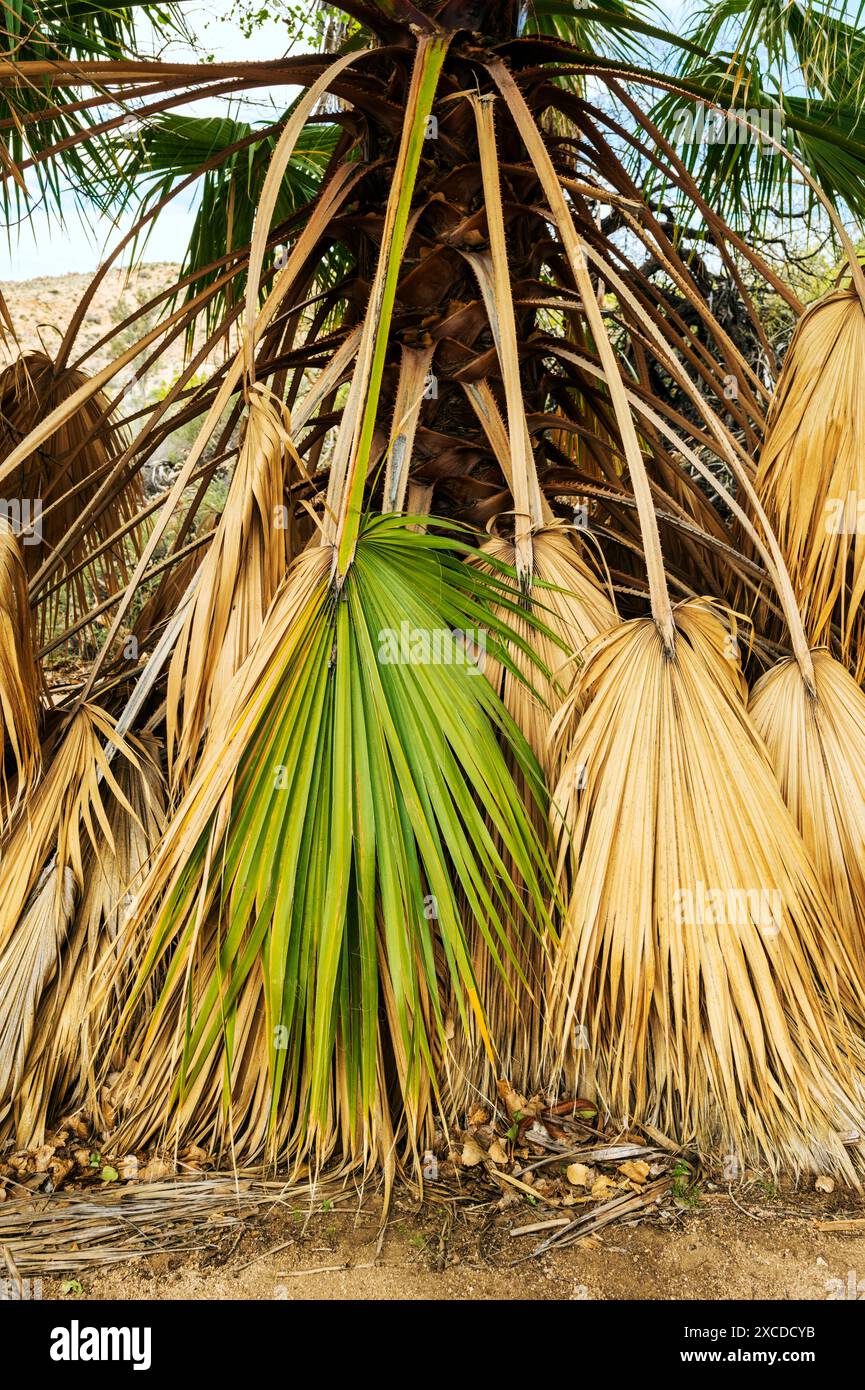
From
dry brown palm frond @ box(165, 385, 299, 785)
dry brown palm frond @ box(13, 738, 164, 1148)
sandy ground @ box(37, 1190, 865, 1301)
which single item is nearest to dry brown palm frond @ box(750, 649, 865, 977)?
sandy ground @ box(37, 1190, 865, 1301)

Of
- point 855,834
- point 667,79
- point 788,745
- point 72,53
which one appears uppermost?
point 72,53

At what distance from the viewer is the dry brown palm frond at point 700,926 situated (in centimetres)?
172

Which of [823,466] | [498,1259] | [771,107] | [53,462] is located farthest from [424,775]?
[771,107]

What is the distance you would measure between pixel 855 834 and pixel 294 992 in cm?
107

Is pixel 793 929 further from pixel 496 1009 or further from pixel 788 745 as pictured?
pixel 496 1009

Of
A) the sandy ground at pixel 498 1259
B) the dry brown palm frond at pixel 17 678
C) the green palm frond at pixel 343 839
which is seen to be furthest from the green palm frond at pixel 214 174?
the sandy ground at pixel 498 1259

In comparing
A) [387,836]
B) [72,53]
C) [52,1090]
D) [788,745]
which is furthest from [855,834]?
[72,53]

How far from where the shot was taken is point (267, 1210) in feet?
5.63

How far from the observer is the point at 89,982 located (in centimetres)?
195

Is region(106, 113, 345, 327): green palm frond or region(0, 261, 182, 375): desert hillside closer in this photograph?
region(106, 113, 345, 327): green palm frond

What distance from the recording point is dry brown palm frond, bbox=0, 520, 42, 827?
196 centimetres

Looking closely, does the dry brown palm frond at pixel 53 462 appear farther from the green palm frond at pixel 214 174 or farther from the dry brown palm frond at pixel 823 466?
the dry brown palm frond at pixel 823 466

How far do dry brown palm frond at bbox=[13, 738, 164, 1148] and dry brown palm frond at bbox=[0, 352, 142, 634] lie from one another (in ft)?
3.14

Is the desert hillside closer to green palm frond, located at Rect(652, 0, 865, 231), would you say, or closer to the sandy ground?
green palm frond, located at Rect(652, 0, 865, 231)
